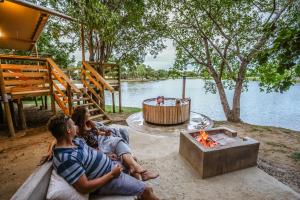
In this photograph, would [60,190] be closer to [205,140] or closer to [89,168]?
[89,168]

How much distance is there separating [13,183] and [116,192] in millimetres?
2522

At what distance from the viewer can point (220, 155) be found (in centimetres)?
330

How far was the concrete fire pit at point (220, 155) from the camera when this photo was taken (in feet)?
10.6

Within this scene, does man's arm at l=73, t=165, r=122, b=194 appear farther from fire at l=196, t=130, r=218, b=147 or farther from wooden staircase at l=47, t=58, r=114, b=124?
wooden staircase at l=47, t=58, r=114, b=124

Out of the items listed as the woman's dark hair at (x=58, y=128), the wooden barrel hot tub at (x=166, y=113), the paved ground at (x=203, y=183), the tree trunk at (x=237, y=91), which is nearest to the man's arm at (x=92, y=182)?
the woman's dark hair at (x=58, y=128)

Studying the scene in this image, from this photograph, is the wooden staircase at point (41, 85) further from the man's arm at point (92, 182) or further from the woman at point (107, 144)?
the man's arm at point (92, 182)

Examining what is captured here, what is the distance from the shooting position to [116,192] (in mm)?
1912

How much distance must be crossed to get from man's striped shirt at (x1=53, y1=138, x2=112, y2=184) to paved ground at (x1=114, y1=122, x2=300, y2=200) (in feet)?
4.59

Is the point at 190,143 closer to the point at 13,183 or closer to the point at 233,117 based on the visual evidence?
the point at 13,183

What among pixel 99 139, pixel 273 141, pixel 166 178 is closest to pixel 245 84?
pixel 273 141

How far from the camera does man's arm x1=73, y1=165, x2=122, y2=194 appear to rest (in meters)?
1.61

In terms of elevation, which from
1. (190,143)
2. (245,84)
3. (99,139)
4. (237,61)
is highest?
(237,61)

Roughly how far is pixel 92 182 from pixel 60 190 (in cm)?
28

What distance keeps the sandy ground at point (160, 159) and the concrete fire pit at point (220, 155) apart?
283 millimetres
